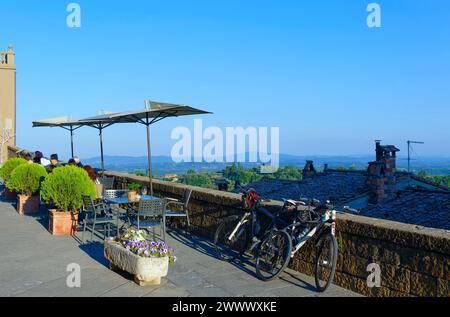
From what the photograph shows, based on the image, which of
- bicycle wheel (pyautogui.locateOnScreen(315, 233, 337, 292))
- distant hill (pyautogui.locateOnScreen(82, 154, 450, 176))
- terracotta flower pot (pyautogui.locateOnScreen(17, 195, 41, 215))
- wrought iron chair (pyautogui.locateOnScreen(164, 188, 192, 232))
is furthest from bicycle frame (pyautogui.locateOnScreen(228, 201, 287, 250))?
distant hill (pyautogui.locateOnScreen(82, 154, 450, 176))

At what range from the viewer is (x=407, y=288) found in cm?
437

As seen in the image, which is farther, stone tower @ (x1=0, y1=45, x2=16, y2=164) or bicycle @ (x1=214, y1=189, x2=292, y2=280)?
stone tower @ (x1=0, y1=45, x2=16, y2=164)

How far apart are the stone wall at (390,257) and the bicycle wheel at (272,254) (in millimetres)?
364

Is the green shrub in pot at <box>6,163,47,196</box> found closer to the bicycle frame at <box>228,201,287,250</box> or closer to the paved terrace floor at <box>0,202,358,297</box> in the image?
the paved terrace floor at <box>0,202,358,297</box>

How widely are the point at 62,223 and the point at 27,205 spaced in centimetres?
280

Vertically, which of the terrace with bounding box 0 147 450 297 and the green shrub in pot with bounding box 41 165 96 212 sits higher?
the green shrub in pot with bounding box 41 165 96 212

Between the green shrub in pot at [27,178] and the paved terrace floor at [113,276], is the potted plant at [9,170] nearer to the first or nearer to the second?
the green shrub in pot at [27,178]

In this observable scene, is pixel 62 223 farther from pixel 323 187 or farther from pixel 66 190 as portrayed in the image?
pixel 323 187

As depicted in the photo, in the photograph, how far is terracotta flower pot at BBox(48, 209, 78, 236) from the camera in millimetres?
7941

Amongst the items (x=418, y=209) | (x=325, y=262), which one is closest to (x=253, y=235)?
(x=325, y=262)

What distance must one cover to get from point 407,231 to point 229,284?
202 centimetres

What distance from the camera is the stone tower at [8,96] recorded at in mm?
25578

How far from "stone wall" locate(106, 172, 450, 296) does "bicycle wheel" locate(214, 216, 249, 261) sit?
0.90 meters
